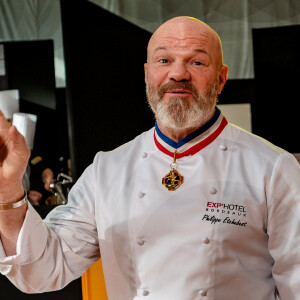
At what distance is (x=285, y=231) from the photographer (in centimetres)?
118

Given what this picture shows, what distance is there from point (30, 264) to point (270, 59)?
304cm

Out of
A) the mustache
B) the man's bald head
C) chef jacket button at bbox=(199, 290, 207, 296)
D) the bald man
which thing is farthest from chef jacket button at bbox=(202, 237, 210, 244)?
the man's bald head

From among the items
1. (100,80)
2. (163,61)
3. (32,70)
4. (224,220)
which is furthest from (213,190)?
(32,70)

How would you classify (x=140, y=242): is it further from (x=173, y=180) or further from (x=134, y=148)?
(x=134, y=148)

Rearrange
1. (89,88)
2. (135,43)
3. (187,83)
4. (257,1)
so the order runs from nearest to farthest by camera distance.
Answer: (187,83)
(89,88)
(135,43)
(257,1)

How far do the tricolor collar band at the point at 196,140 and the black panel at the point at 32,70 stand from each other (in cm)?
383

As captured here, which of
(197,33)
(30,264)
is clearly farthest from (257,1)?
(30,264)

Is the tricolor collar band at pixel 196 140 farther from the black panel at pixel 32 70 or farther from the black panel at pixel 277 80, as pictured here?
the black panel at pixel 32 70

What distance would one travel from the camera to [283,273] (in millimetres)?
1191

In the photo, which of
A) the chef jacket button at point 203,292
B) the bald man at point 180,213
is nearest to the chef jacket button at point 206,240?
the bald man at point 180,213

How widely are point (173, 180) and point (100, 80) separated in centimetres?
175

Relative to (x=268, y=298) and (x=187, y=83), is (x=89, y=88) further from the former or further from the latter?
(x=268, y=298)

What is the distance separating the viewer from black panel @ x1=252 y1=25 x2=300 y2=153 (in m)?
3.83

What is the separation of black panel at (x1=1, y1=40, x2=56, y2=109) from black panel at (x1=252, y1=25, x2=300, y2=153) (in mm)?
2047
